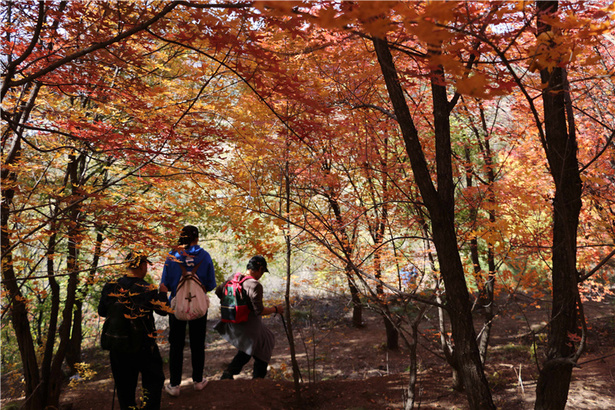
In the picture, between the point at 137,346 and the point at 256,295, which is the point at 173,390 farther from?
the point at 256,295

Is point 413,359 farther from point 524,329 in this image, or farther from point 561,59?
point 524,329

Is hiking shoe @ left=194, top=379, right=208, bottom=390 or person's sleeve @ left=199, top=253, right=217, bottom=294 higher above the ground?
person's sleeve @ left=199, top=253, right=217, bottom=294

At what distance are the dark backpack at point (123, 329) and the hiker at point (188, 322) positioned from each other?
726mm

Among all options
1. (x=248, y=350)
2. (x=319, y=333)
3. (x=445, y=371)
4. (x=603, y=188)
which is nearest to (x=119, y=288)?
(x=248, y=350)

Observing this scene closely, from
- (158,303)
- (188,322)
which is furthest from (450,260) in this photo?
(188,322)

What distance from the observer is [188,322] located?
12.6ft

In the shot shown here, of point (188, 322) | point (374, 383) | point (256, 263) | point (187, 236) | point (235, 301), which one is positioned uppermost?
point (187, 236)

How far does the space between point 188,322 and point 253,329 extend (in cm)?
72

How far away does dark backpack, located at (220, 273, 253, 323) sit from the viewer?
403 cm

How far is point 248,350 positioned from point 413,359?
1934 mm

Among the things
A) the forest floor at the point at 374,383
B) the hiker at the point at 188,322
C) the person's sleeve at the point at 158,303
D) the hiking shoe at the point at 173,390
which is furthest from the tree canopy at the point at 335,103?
the hiking shoe at the point at 173,390

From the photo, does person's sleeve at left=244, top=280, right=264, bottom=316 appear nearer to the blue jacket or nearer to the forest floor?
the blue jacket

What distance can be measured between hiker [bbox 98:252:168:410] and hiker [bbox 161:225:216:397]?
0.60m

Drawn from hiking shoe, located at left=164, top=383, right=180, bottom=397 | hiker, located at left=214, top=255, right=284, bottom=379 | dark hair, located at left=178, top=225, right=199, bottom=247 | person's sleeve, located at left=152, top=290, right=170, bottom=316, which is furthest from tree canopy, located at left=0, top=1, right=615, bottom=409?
hiking shoe, located at left=164, top=383, right=180, bottom=397
